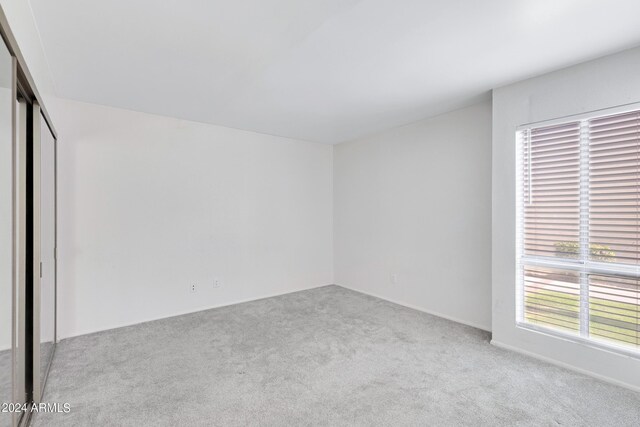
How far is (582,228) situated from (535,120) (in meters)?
0.96

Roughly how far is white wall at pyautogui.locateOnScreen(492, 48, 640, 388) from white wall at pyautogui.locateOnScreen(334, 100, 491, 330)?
0.38m

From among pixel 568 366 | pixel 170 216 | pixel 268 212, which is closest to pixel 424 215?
pixel 568 366

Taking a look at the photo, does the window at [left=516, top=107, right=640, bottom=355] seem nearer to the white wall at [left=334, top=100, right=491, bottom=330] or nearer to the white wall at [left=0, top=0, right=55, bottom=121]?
the white wall at [left=334, top=100, right=491, bottom=330]

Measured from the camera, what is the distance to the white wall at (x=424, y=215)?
11.0 ft

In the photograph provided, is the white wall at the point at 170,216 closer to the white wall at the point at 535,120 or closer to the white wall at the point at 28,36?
the white wall at the point at 28,36

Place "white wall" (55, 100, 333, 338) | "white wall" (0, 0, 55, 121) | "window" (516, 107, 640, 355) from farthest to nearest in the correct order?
"white wall" (55, 100, 333, 338), "window" (516, 107, 640, 355), "white wall" (0, 0, 55, 121)

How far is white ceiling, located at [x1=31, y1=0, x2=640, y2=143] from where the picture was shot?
1.76 m

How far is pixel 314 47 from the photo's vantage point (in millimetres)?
2170

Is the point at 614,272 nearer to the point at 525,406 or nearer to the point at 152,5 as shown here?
the point at 525,406

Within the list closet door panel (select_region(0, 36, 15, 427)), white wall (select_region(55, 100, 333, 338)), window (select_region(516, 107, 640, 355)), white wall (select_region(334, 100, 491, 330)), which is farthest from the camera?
white wall (select_region(334, 100, 491, 330))

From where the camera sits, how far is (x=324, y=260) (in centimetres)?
527

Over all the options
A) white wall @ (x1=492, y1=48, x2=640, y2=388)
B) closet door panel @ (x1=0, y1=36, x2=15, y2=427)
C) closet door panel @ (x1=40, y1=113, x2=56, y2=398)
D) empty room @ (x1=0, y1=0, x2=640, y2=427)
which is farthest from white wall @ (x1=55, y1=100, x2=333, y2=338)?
white wall @ (x1=492, y1=48, x2=640, y2=388)

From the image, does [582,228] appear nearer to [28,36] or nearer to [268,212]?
[268,212]

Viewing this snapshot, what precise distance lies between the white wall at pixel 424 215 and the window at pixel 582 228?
0.53m
